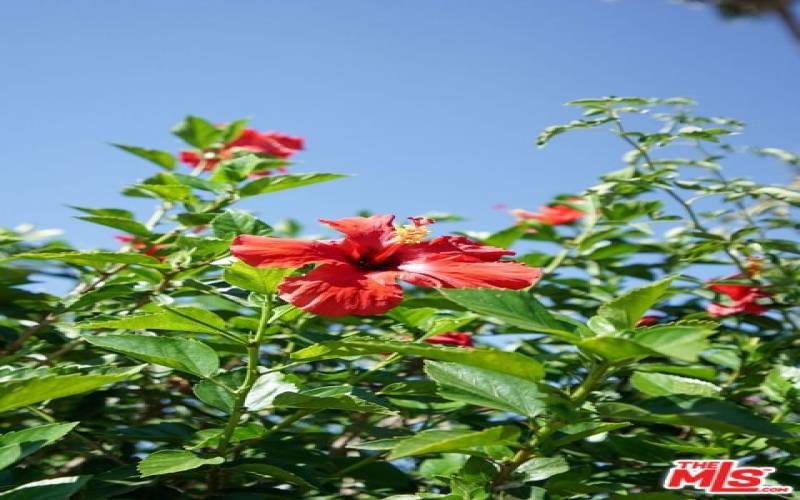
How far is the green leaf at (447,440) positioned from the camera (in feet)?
2.18

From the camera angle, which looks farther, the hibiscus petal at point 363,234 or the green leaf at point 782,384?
the green leaf at point 782,384

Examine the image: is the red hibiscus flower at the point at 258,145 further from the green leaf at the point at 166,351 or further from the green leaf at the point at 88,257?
the green leaf at the point at 166,351

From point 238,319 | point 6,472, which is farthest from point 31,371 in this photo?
point 238,319

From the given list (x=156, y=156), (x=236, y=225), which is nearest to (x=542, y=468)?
(x=236, y=225)

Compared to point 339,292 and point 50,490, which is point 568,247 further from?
point 50,490

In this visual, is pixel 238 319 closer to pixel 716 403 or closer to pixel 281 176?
pixel 281 176

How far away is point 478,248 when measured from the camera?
1011 mm

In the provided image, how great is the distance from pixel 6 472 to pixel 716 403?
74cm

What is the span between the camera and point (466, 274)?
3.02 feet

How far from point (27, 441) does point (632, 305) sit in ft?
1.75

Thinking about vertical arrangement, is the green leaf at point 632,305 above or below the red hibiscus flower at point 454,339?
above
